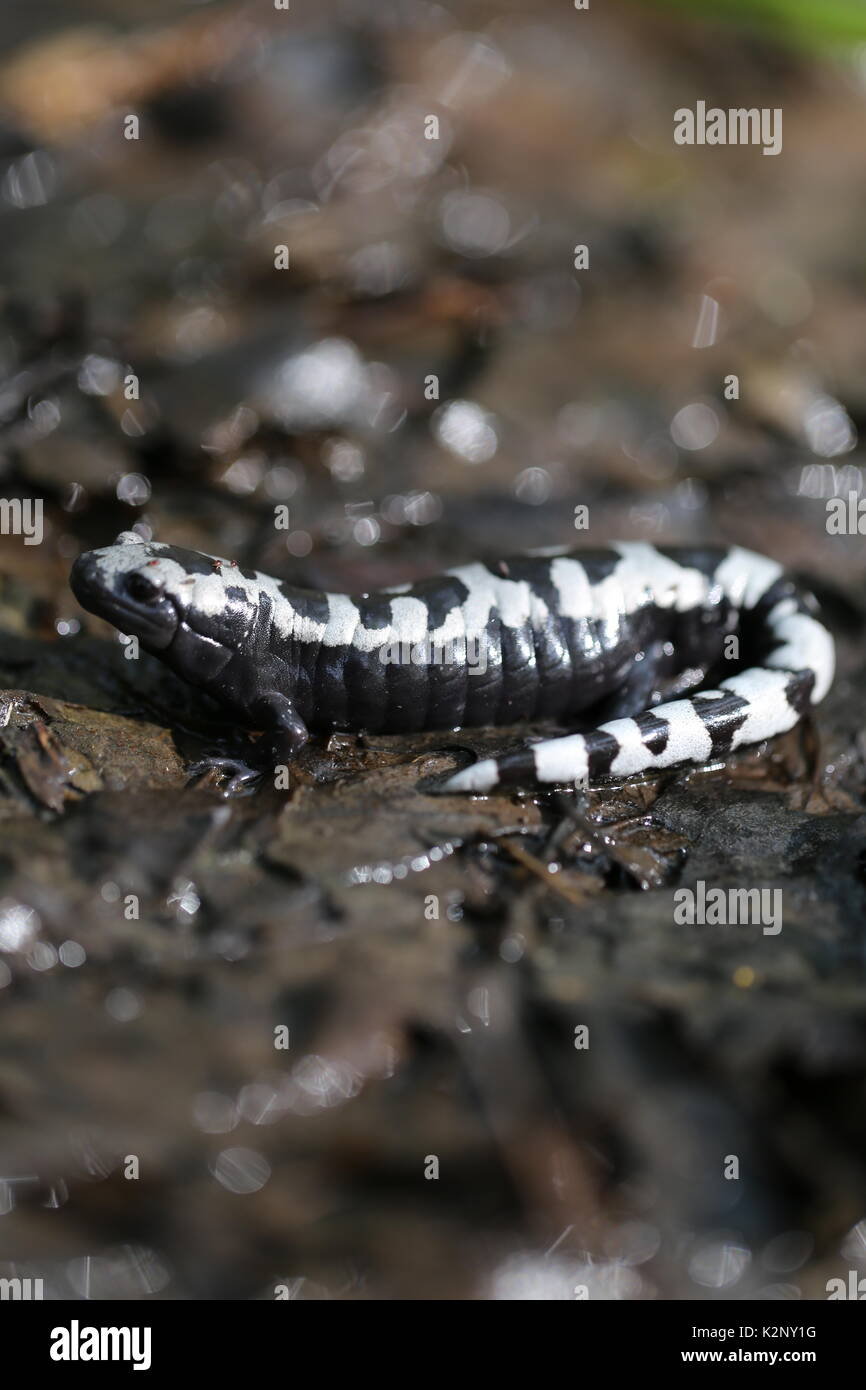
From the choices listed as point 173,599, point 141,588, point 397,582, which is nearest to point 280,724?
point 173,599

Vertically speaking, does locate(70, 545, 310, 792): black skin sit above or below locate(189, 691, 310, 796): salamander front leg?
above

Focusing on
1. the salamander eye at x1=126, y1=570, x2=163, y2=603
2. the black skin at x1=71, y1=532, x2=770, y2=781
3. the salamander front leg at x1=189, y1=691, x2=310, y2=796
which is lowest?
the salamander front leg at x1=189, y1=691, x2=310, y2=796

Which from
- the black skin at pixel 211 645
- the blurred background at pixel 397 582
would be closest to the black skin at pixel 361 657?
the black skin at pixel 211 645

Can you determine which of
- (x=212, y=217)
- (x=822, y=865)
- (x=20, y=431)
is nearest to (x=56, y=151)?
(x=212, y=217)

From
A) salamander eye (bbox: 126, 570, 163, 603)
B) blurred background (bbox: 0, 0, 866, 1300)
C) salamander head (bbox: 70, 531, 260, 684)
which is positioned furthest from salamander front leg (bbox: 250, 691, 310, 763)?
salamander eye (bbox: 126, 570, 163, 603)

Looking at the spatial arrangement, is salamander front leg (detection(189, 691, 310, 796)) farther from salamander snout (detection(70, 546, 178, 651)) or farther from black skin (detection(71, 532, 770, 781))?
salamander snout (detection(70, 546, 178, 651))

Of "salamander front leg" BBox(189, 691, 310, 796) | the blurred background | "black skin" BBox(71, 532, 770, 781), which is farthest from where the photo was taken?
"black skin" BBox(71, 532, 770, 781)

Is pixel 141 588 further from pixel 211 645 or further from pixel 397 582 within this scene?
pixel 397 582

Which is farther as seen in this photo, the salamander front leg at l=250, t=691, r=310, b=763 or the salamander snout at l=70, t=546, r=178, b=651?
the salamander front leg at l=250, t=691, r=310, b=763

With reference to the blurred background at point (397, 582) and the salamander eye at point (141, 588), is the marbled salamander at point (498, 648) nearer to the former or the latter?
the salamander eye at point (141, 588)
